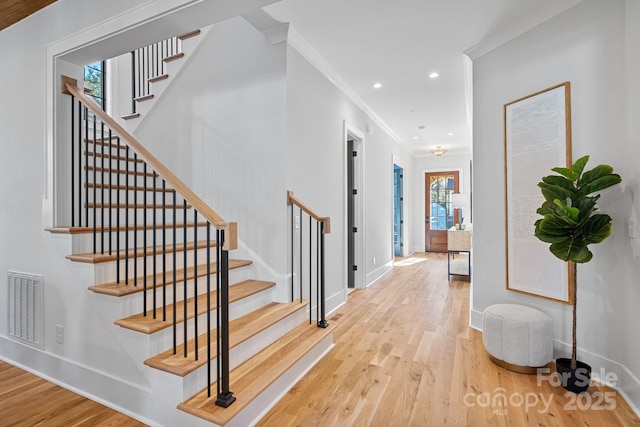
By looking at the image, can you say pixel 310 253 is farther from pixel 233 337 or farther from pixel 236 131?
pixel 236 131

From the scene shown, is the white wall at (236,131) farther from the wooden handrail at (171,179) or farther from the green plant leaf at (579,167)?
the green plant leaf at (579,167)

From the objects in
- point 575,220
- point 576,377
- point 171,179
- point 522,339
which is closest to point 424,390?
point 522,339

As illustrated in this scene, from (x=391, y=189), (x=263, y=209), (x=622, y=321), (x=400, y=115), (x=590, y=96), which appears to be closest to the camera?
(x=622, y=321)

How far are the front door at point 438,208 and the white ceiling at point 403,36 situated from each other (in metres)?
4.67

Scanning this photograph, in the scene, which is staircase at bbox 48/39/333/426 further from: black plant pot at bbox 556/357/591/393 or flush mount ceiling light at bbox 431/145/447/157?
flush mount ceiling light at bbox 431/145/447/157

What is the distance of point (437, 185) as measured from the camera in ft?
31.7

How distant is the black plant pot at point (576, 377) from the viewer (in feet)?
7.46

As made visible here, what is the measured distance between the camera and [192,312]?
225cm

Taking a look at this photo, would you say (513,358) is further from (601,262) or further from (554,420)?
(601,262)

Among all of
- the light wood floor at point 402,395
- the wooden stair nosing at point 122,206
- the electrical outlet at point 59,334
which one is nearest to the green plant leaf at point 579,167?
the light wood floor at point 402,395

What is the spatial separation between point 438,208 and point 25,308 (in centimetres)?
906

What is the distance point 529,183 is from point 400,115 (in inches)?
132

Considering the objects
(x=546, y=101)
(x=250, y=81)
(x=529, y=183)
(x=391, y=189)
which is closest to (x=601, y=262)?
(x=529, y=183)

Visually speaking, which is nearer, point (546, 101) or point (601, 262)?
point (601, 262)
